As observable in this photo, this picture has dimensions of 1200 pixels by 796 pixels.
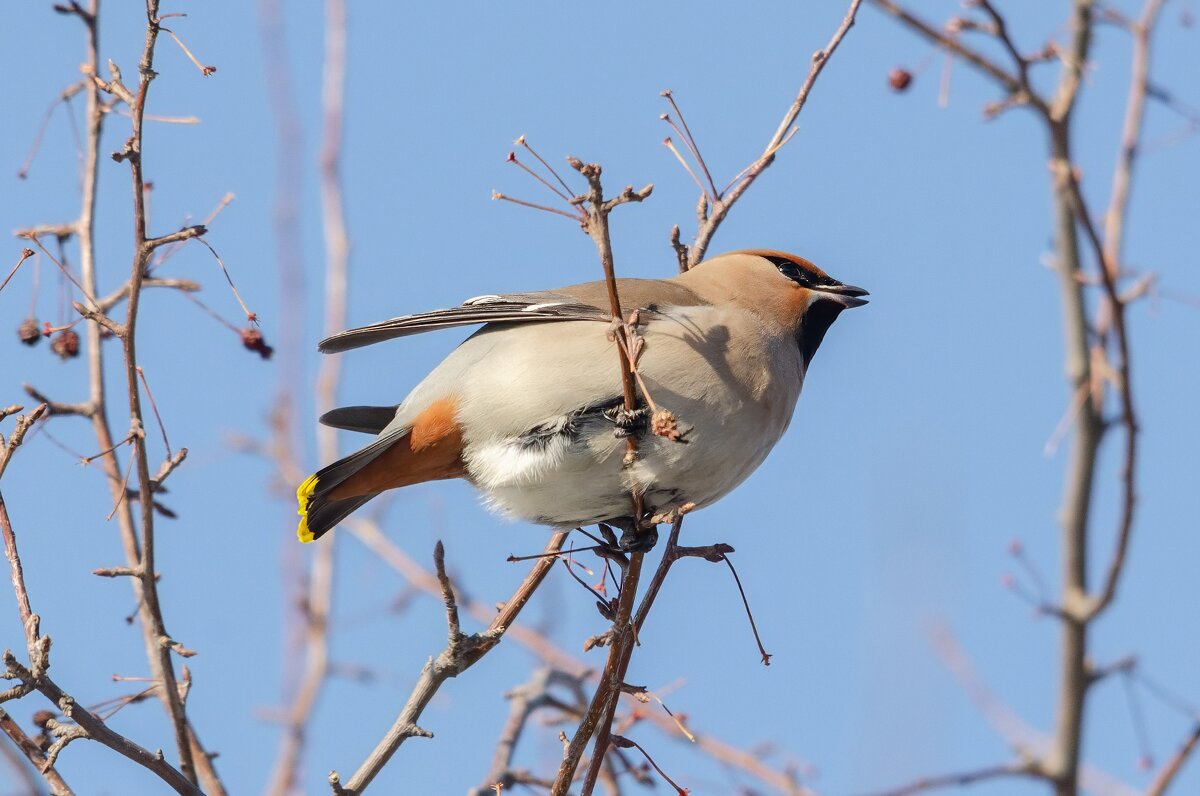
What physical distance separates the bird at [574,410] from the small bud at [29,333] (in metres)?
0.87

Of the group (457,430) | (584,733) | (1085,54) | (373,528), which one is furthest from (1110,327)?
(373,528)

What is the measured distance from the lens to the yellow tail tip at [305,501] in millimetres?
4609

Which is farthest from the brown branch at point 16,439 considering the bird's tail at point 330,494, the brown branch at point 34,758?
the bird's tail at point 330,494

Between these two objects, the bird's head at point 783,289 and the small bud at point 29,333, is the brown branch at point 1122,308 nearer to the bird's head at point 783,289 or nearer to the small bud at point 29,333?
the bird's head at point 783,289

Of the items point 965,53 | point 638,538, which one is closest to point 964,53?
point 965,53

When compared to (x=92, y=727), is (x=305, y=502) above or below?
above

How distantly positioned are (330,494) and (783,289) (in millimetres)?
1777

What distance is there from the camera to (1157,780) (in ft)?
10.6

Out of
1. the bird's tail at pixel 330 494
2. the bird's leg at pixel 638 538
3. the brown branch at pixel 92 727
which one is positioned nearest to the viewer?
the brown branch at pixel 92 727

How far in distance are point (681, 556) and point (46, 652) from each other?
147 centimetres

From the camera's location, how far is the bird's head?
16.7 ft

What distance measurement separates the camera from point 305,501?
4672mm

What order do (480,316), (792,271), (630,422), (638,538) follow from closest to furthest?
(630,422), (638,538), (480,316), (792,271)

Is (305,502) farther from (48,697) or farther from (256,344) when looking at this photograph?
(48,697)
